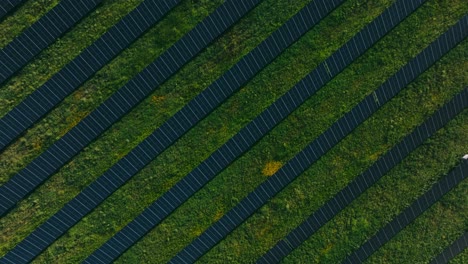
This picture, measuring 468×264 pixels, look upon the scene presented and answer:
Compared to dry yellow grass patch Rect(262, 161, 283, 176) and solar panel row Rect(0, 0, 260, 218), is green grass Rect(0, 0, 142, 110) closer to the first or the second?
solar panel row Rect(0, 0, 260, 218)

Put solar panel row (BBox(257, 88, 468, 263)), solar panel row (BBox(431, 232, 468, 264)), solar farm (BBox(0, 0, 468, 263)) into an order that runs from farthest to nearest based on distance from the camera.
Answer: solar panel row (BBox(431, 232, 468, 264)) < solar panel row (BBox(257, 88, 468, 263)) < solar farm (BBox(0, 0, 468, 263))

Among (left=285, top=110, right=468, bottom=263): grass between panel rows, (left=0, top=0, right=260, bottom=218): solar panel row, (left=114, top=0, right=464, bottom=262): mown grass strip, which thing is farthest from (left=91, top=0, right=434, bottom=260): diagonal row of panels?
(left=285, top=110, right=468, bottom=263): grass between panel rows

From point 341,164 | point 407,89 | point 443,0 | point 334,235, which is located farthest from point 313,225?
point 443,0

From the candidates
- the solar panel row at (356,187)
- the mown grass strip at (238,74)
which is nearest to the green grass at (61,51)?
the mown grass strip at (238,74)

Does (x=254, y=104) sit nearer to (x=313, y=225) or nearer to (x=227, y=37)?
(x=227, y=37)

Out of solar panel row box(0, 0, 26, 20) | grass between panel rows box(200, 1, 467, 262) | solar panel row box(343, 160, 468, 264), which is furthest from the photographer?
solar panel row box(343, 160, 468, 264)

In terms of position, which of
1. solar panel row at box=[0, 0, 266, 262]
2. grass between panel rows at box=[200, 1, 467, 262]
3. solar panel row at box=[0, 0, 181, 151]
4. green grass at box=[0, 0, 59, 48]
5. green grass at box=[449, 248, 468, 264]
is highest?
green grass at box=[0, 0, 59, 48]

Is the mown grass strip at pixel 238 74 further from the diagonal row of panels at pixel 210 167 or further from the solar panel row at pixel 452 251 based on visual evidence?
the solar panel row at pixel 452 251
